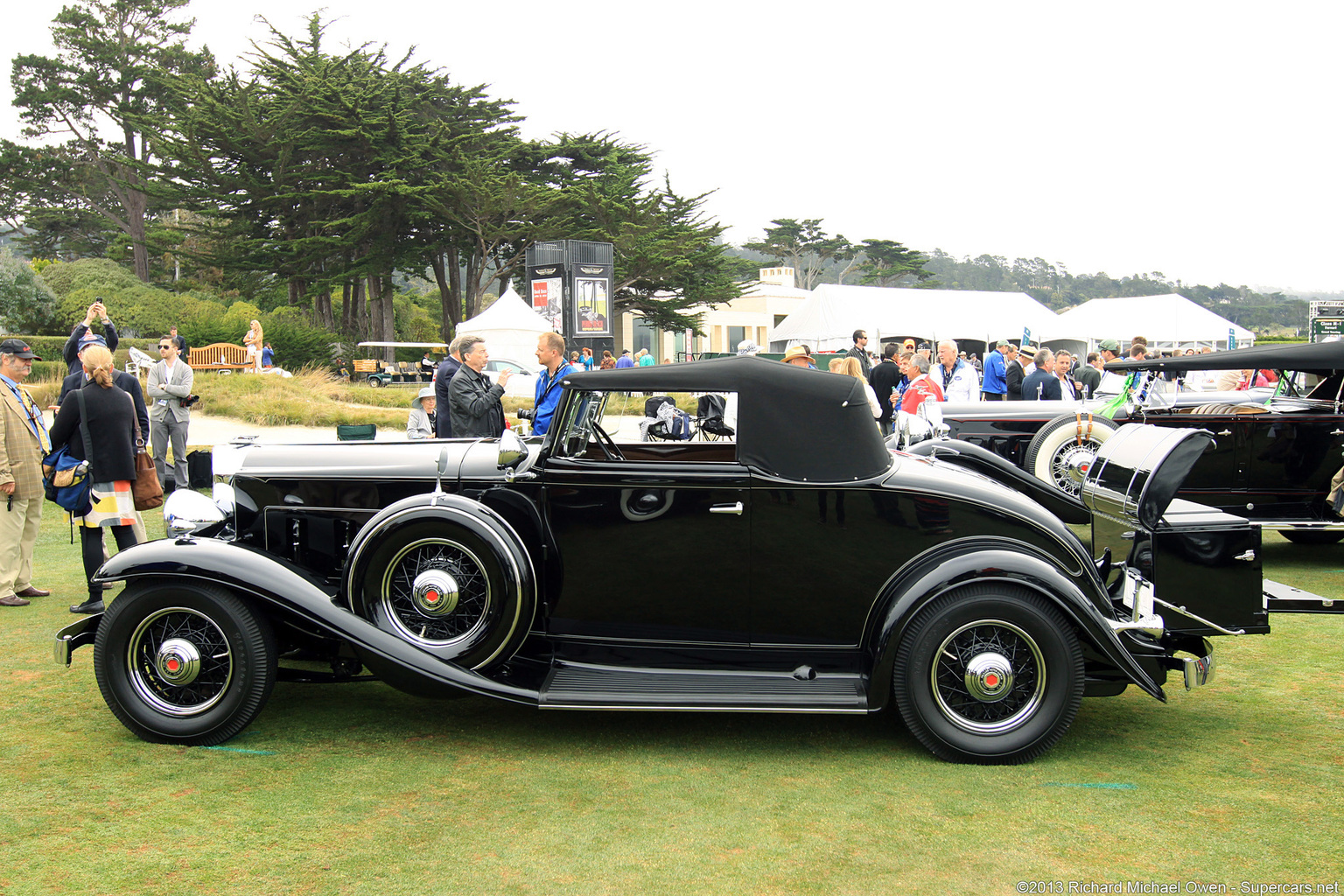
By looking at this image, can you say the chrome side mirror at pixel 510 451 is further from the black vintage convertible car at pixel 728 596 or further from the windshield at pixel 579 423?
the windshield at pixel 579 423

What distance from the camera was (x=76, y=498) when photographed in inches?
229

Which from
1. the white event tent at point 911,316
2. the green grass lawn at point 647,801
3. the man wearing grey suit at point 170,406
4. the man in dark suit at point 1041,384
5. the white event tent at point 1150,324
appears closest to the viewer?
the green grass lawn at point 647,801

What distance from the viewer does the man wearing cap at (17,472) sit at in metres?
5.92

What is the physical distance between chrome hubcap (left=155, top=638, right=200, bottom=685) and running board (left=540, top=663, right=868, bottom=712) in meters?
1.53

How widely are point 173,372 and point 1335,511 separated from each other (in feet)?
36.1

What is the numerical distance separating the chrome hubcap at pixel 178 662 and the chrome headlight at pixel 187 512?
1.67ft

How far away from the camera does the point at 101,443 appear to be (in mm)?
5727

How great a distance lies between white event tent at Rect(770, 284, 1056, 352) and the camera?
39.6 m

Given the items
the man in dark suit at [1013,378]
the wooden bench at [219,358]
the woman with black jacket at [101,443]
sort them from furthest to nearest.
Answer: the wooden bench at [219,358] → the man in dark suit at [1013,378] → the woman with black jacket at [101,443]

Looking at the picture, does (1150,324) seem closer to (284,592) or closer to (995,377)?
(995,377)

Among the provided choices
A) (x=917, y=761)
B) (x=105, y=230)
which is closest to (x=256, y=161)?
(x=105, y=230)

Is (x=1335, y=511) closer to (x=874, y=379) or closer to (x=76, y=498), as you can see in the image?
(x=874, y=379)

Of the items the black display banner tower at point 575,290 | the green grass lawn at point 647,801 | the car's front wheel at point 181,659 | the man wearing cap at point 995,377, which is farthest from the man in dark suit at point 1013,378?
the black display banner tower at point 575,290

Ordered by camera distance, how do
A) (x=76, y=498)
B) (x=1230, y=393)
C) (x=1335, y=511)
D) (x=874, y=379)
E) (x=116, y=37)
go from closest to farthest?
(x=76, y=498), (x=1335, y=511), (x=1230, y=393), (x=874, y=379), (x=116, y=37)
